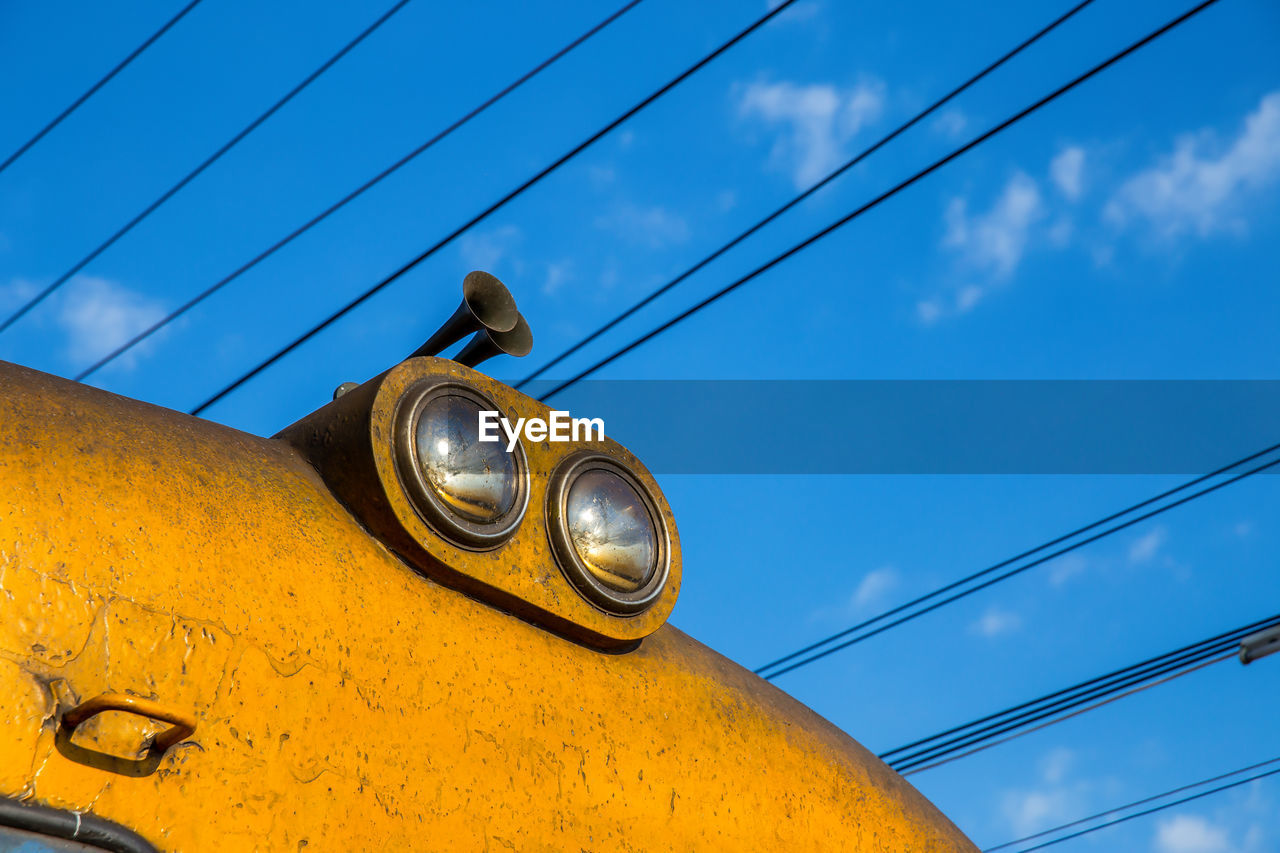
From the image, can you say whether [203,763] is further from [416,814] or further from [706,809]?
[706,809]

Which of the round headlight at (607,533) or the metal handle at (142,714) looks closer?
the metal handle at (142,714)

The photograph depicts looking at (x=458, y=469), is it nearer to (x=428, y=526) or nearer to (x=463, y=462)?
(x=463, y=462)

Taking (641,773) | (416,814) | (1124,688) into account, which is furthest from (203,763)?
(1124,688)

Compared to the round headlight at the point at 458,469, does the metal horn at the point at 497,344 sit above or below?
above

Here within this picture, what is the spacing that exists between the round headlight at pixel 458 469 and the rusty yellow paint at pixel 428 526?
2 centimetres

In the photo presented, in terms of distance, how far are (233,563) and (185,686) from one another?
0.19m

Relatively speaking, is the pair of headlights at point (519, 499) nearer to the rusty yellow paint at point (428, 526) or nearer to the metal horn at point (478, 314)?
the rusty yellow paint at point (428, 526)

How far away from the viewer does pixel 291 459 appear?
6.34 ft

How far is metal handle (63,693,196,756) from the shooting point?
1.29 meters

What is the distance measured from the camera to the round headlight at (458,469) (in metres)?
1.88

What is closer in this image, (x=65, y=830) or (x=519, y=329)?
(x=65, y=830)

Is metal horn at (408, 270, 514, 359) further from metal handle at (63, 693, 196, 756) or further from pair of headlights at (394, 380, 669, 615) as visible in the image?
metal handle at (63, 693, 196, 756)

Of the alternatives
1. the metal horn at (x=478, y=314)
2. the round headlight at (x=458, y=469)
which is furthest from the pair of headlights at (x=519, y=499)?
the metal horn at (x=478, y=314)

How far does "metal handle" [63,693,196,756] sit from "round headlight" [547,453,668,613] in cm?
79
